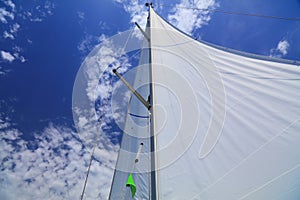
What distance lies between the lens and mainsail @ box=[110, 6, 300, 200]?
1054mm

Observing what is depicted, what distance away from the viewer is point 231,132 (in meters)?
1.35

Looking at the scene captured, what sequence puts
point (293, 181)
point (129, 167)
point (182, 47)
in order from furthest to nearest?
point (182, 47)
point (129, 167)
point (293, 181)

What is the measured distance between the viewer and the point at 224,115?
1.50 meters

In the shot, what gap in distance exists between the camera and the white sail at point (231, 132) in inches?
41.0

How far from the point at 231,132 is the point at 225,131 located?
0.16ft

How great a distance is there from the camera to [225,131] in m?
1.39

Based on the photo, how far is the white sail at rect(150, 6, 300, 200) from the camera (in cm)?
104

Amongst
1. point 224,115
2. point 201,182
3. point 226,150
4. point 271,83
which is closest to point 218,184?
point 201,182

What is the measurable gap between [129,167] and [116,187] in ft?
1.33

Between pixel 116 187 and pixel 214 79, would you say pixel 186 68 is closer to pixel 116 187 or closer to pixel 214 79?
pixel 214 79

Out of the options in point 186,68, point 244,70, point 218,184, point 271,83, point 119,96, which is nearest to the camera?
point 218,184

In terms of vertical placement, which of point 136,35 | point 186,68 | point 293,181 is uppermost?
point 136,35

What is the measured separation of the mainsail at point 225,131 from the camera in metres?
1.05

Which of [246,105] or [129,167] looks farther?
[129,167]
